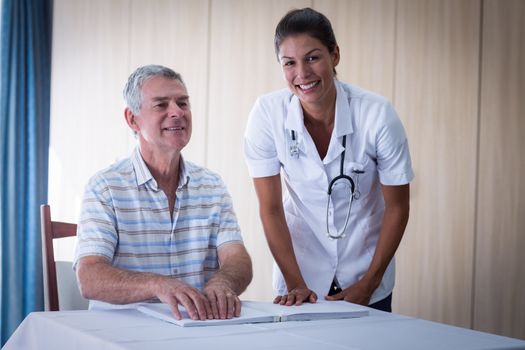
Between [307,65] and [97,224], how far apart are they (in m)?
0.81

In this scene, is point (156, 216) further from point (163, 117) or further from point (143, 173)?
point (163, 117)

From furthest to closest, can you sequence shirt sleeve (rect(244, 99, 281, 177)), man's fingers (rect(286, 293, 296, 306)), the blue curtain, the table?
the blue curtain
shirt sleeve (rect(244, 99, 281, 177))
man's fingers (rect(286, 293, 296, 306))
the table

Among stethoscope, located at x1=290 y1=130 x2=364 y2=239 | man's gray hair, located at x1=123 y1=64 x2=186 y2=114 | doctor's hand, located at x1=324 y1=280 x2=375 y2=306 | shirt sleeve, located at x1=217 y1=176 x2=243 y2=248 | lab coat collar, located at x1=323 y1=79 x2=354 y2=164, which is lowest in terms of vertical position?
doctor's hand, located at x1=324 y1=280 x2=375 y2=306

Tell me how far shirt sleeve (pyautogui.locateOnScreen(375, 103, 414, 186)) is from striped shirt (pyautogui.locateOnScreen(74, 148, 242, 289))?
1.76 feet

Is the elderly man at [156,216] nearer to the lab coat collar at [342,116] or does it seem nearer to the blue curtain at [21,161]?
the lab coat collar at [342,116]

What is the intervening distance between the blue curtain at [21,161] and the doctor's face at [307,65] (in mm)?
3311

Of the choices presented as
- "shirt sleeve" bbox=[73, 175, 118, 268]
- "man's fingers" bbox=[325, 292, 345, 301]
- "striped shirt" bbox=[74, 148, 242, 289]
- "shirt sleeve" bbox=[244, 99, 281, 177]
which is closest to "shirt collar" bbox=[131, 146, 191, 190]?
"striped shirt" bbox=[74, 148, 242, 289]

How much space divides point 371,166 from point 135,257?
83 centimetres

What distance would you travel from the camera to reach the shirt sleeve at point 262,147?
7.93 feet

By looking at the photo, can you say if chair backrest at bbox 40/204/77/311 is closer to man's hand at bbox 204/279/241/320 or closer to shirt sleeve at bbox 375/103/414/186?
man's hand at bbox 204/279/241/320

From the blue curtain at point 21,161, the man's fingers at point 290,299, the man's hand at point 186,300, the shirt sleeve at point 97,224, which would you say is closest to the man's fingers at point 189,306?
the man's hand at point 186,300

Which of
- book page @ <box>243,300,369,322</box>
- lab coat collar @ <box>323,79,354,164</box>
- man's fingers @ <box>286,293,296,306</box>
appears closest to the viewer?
book page @ <box>243,300,369,322</box>

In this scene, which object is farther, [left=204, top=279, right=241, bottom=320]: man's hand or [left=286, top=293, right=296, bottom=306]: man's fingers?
→ [left=286, top=293, right=296, bottom=306]: man's fingers

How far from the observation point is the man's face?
7.50 feet
